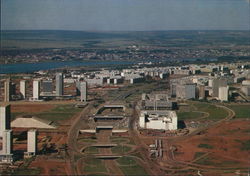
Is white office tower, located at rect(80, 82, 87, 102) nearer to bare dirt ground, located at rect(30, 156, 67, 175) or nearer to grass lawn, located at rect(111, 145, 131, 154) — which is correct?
grass lawn, located at rect(111, 145, 131, 154)

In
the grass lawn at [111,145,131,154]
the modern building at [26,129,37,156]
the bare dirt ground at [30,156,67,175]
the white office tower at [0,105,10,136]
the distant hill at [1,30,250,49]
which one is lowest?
the bare dirt ground at [30,156,67,175]

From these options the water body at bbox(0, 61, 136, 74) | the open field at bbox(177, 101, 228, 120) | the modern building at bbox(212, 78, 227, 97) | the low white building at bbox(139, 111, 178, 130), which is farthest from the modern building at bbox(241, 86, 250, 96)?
the water body at bbox(0, 61, 136, 74)

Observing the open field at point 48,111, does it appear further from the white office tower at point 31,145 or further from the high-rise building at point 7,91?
the white office tower at point 31,145

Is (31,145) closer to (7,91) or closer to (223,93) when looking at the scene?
(7,91)

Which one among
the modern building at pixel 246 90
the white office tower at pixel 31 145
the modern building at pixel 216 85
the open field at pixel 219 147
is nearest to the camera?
the open field at pixel 219 147

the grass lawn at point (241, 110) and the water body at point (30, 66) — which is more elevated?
→ the water body at point (30, 66)

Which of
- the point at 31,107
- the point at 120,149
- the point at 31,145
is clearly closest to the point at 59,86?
the point at 31,107

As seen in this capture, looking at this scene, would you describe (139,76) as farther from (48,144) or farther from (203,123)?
(48,144)

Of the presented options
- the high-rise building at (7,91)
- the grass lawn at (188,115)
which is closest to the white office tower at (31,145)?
the grass lawn at (188,115)

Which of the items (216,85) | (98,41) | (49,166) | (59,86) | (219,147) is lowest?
(49,166)
